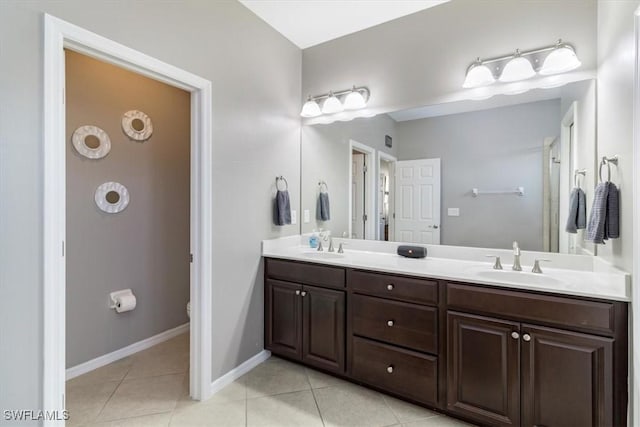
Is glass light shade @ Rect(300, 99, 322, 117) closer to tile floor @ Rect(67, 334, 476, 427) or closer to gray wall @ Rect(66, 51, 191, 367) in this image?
gray wall @ Rect(66, 51, 191, 367)

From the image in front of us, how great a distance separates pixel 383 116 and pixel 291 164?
2.95ft

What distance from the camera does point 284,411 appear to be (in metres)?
1.87

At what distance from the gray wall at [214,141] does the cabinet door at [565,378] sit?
1.81 metres

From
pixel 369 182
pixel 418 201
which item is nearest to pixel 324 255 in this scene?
pixel 369 182

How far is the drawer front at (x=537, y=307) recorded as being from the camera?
140 centimetres

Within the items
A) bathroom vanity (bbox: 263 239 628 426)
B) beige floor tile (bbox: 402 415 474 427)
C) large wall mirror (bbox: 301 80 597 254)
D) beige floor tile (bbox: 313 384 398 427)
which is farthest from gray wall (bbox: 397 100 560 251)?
beige floor tile (bbox: 313 384 398 427)

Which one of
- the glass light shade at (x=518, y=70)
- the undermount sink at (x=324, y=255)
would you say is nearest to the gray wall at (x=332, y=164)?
the undermount sink at (x=324, y=255)

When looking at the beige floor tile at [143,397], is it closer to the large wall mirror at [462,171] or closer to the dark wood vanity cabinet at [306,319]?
the dark wood vanity cabinet at [306,319]

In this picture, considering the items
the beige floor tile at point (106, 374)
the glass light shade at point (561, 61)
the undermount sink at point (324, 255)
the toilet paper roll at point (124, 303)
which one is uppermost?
the glass light shade at point (561, 61)

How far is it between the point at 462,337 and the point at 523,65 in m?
1.69

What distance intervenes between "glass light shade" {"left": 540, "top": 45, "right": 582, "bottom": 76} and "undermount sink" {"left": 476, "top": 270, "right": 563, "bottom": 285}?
1.22m

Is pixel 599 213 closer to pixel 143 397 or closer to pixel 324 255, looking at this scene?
pixel 324 255

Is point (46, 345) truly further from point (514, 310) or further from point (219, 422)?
point (514, 310)

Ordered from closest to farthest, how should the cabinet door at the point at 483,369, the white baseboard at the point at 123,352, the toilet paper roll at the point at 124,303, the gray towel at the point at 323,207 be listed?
1. the cabinet door at the point at 483,369
2. the white baseboard at the point at 123,352
3. the toilet paper roll at the point at 124,303
4. the gray towel at the point at 323,207
